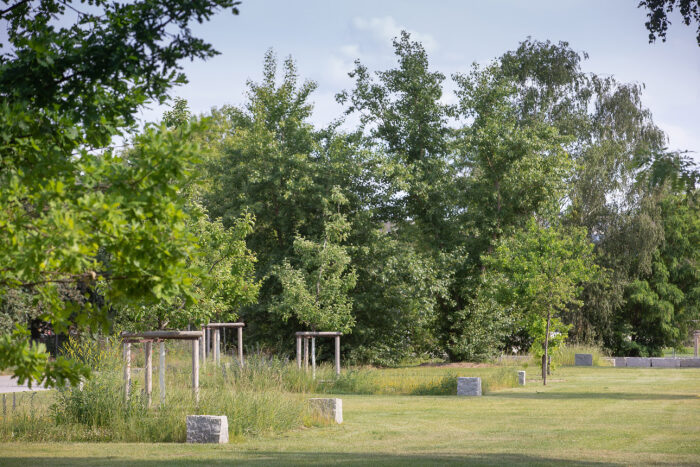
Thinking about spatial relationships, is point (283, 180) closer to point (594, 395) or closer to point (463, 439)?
point (594, 395)

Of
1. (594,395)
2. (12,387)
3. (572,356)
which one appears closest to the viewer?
(594,395)

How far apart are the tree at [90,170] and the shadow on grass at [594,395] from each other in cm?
1510

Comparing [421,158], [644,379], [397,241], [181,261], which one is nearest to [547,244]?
[644,379]

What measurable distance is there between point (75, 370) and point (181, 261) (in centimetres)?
127

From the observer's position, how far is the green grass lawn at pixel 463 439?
10.1 m

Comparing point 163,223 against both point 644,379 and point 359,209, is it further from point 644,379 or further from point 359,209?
point 359,209

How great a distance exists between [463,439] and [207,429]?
154 inches

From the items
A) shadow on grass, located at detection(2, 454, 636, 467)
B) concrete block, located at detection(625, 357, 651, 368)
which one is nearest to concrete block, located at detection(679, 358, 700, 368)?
concrete block, located at detection(625, 357, 651, 368)

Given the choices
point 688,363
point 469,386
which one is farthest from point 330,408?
point 688,363

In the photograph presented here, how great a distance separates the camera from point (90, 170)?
5930 mm

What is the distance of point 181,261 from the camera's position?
6059 mm

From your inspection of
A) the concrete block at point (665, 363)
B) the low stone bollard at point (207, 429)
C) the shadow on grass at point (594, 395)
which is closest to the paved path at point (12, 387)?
the low stone bollard at point (207, 429)

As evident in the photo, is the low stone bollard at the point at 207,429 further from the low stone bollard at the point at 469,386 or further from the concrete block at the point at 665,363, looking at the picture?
the concrete block at the point at 665,363

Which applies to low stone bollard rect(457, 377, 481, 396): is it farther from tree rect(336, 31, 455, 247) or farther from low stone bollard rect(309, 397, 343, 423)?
tree rect(336, 31, 455, 247)
